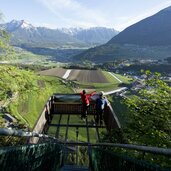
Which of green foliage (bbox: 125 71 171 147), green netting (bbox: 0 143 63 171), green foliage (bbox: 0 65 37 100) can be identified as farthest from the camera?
green foliage (bbox: 0 65 37 100)

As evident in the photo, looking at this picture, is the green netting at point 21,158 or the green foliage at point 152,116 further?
the green foliage at point 152,116

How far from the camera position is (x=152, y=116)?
9.19 m

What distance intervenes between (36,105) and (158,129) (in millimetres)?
65323

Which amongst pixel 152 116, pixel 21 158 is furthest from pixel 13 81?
pixel 21 158

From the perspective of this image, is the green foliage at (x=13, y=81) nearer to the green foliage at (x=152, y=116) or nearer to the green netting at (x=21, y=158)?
the green foliage at (x=152, y=116)

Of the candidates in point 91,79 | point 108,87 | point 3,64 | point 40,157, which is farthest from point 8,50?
point 91,79

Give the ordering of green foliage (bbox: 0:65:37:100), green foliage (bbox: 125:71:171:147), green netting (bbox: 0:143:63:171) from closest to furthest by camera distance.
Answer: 1. green netting (bbox: 0:143:63:171)
2. green foliage (bbox: 125:71:171:147)
3. green foliage (bbox: 0:65:37:100)

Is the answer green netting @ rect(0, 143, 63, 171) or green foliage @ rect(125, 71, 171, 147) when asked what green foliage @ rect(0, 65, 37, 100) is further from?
green netting @ rect(0, 143, 63, 171)

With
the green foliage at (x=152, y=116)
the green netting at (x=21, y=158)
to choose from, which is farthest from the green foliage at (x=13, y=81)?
the green netting at (x=21, y=158)

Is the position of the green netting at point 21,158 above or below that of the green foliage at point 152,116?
above

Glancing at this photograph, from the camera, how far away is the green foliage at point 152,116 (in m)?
8.55

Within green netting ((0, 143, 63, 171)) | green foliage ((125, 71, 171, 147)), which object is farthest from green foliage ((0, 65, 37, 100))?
green netting ((0, 143, 63, 171))

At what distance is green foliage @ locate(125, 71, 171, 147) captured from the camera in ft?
28.1

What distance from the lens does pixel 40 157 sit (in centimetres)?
522
